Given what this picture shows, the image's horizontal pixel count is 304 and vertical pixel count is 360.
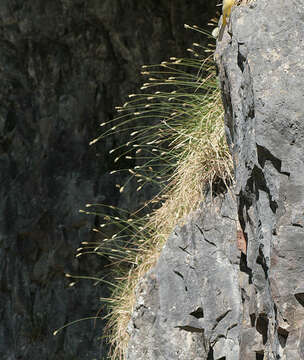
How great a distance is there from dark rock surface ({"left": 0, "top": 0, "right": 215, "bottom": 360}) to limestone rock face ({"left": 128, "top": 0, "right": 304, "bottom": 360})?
2.40 metres

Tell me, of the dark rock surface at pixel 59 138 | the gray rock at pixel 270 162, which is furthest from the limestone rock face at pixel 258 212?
the dark rock surface at pixel 59 138

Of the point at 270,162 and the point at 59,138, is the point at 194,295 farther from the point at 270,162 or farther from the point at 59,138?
the point at 59,138

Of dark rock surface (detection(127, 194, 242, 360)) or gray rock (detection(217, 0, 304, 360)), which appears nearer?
gray rock (detection(217, 0, 304, 360))

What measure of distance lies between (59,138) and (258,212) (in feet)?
12.9

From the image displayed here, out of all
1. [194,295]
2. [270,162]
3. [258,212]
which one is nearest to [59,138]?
[194,295]

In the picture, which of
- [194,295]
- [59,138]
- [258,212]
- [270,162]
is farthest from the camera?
[59,138]

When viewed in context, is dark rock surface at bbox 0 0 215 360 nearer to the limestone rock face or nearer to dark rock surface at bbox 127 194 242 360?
dark rock surface at bbox 127 194 242 360

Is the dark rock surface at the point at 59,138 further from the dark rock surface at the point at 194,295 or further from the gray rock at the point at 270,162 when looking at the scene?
the gray rock at the point at 270,162

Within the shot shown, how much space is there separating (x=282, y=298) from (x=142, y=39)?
4.00 meters

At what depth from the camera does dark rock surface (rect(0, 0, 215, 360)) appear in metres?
5.59

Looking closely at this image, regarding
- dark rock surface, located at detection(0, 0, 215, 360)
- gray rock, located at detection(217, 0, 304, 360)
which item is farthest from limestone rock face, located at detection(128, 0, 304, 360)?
dark rock surface, located at detection(0, 0, 215, 360)

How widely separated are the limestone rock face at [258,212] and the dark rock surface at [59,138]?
2396 mm

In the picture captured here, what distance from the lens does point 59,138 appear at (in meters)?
5.93

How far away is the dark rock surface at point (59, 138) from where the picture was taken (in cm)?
559
